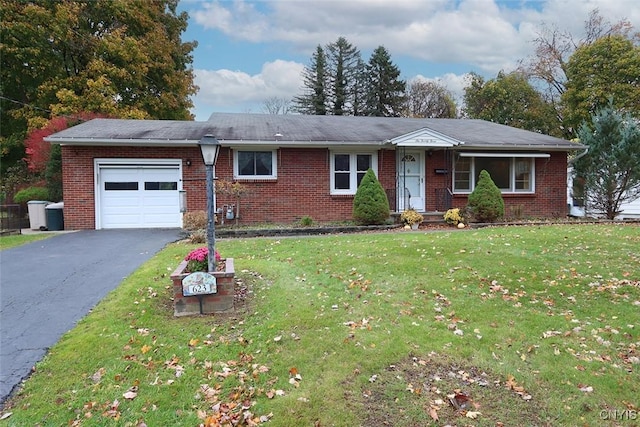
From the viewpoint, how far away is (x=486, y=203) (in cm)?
1197

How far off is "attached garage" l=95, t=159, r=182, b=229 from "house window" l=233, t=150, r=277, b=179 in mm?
1856

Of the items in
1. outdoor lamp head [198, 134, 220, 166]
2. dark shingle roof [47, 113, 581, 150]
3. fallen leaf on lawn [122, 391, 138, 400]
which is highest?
dark shingle roof [47, 113, 581, 150]

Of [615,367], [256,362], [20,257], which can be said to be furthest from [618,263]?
[20,257]

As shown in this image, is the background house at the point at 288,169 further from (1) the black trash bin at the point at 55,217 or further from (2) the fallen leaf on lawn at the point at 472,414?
(2) the fallen leaf on lawn at the point at 472,414

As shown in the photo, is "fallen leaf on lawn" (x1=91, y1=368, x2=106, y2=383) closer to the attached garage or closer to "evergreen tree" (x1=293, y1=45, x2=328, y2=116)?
the attached garage

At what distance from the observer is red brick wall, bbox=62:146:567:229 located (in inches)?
478

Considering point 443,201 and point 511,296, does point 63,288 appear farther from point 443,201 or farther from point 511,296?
point 443,201

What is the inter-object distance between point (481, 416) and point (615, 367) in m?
1.52

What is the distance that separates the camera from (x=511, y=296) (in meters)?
5.10

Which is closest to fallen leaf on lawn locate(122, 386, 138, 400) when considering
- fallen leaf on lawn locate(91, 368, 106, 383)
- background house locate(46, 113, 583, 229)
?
fallen leaf on lawn locate(91, 368, 106, 383)

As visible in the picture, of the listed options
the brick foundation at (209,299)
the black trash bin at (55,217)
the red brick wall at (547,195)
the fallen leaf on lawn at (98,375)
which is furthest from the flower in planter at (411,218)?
Answer: the black trash bin at (55,217)

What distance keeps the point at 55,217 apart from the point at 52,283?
7.27 m

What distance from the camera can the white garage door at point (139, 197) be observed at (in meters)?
12.4

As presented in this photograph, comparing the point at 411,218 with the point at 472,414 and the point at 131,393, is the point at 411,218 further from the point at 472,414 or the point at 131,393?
the point at 131,393
